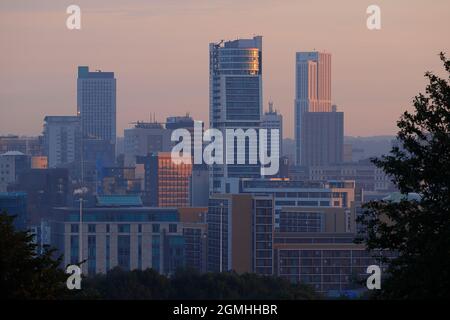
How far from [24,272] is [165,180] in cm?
15936

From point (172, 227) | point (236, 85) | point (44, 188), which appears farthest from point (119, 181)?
point (172, 227)

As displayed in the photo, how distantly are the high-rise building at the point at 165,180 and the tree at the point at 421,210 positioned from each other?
5706 inches

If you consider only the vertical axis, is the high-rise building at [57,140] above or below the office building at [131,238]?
above

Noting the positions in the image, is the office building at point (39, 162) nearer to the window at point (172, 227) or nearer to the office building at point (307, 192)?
the office building at point (307, 192)

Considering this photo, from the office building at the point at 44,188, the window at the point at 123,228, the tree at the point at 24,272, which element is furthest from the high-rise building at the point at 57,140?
the tree at the point at 24,272

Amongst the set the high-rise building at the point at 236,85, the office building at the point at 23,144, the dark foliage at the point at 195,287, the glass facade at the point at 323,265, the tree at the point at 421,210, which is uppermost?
the high-rise building at the point at 236,85

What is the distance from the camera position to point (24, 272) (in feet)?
78.9

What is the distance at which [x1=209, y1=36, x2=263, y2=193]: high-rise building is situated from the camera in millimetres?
185000

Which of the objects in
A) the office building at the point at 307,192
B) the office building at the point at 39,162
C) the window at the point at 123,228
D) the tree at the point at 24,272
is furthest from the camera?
the office building at the point at 39,162

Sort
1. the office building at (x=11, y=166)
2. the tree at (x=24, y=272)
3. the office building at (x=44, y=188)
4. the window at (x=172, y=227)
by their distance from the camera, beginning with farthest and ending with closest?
the office building at (x=11, y=166), the office building at (x=44, y=188), the window at (x=172, y=227), the tree at (x=24, y=272)

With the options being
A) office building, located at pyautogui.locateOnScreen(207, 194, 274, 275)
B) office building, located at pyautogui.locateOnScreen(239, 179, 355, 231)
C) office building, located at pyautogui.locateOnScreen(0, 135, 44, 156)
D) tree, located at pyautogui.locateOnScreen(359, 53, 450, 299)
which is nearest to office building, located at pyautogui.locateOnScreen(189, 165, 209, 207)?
office building, located at pyautogui.locateOnScreen(239, 179, 355, 231)

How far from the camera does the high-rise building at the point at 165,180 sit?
175625 millimetres
